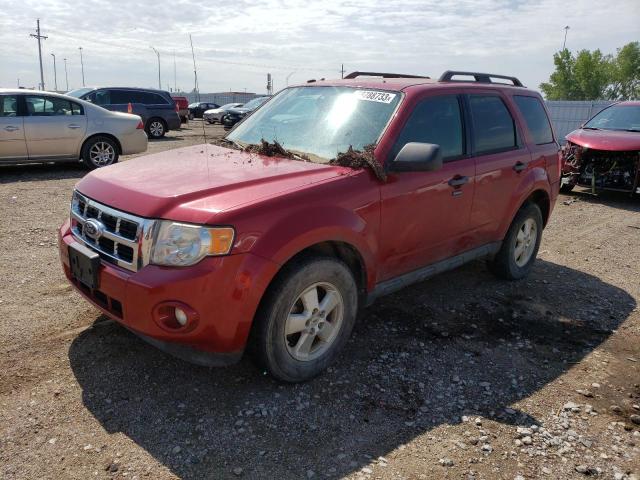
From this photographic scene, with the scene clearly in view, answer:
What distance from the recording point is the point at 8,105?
9.64 meters

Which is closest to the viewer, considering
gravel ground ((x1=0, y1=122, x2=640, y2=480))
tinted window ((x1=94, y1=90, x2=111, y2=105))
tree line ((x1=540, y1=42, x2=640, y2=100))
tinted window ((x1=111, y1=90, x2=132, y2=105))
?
gravel ground ((x1=0, y1=122, x2=640, y2=480))

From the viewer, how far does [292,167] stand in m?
3.47

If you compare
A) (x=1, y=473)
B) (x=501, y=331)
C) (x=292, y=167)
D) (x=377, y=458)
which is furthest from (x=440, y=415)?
(x=1, y=473)

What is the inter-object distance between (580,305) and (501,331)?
1110 mm

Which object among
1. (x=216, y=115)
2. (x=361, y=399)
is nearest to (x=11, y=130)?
(x=361, y=399)

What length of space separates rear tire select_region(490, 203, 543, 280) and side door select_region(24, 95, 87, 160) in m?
8.49

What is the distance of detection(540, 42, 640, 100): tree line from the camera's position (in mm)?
64625

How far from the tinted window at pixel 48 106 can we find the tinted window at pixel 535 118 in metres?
8.51

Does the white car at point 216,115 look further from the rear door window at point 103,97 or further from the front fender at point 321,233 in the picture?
the front fender at point 321,233

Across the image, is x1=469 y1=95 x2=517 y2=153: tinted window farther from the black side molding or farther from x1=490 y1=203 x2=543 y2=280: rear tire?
the black side molding

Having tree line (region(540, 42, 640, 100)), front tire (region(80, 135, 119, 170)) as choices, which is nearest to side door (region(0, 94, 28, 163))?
front tire (region(80, 135, 119, 170))

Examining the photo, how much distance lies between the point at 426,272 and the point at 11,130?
867cm

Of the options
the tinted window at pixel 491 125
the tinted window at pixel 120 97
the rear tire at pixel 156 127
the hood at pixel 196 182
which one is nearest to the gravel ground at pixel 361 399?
the hood at pixel 196 182

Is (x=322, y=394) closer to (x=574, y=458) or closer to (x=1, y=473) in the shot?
(x=574, y=458)
